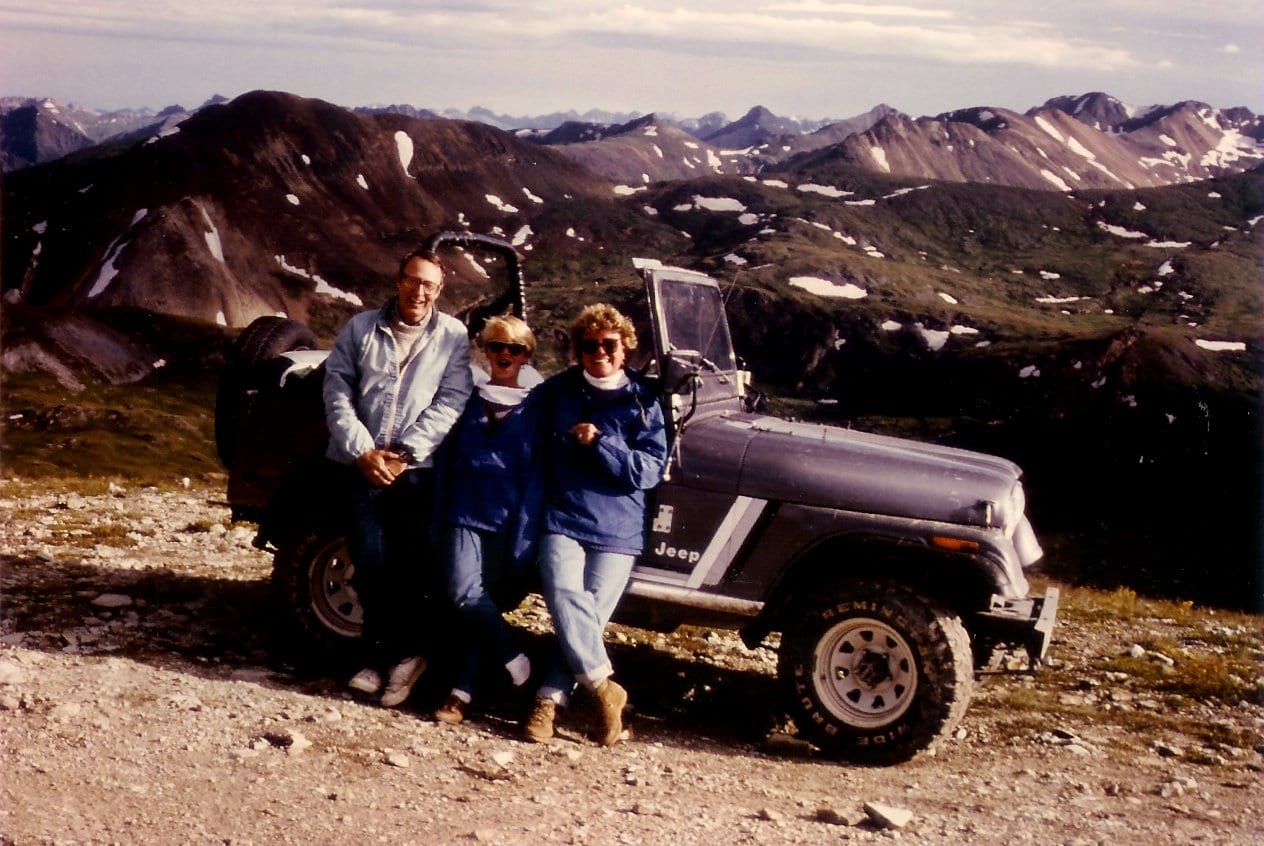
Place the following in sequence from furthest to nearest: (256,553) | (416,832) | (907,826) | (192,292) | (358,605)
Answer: (192,292) → (256,553) → (358,605) → (907,826) → (416,832)

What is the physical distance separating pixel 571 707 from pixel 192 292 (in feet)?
416

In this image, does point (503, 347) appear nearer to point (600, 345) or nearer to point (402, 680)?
point (600, 345)

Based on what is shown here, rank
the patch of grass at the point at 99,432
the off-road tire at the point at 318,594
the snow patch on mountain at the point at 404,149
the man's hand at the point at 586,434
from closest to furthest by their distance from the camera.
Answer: the man's hand at the point at 586,434 < the off-road tire at the point at 318,594 < the patch of grass at the point at 99,432 < the snow patch on mountain at the point at 404,149

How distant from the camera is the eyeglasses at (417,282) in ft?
23.6

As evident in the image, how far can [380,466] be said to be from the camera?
7.04m

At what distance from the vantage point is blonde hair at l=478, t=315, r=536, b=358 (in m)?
7.21

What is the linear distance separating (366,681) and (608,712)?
160 cm

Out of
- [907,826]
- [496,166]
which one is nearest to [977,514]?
[907,826]

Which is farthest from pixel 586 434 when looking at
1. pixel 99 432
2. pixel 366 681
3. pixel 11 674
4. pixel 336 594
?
pixel 99 432

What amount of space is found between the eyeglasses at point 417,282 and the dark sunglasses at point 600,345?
107 centimetres

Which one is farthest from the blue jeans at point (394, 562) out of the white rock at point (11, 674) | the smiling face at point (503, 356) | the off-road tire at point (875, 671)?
the off-road tire at point (875, 671)

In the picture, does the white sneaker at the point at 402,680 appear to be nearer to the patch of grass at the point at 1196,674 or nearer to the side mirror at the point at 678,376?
the side mirror at the point at 678,376

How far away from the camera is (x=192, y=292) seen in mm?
124312

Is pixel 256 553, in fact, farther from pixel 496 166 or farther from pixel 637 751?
pixel 496 166
